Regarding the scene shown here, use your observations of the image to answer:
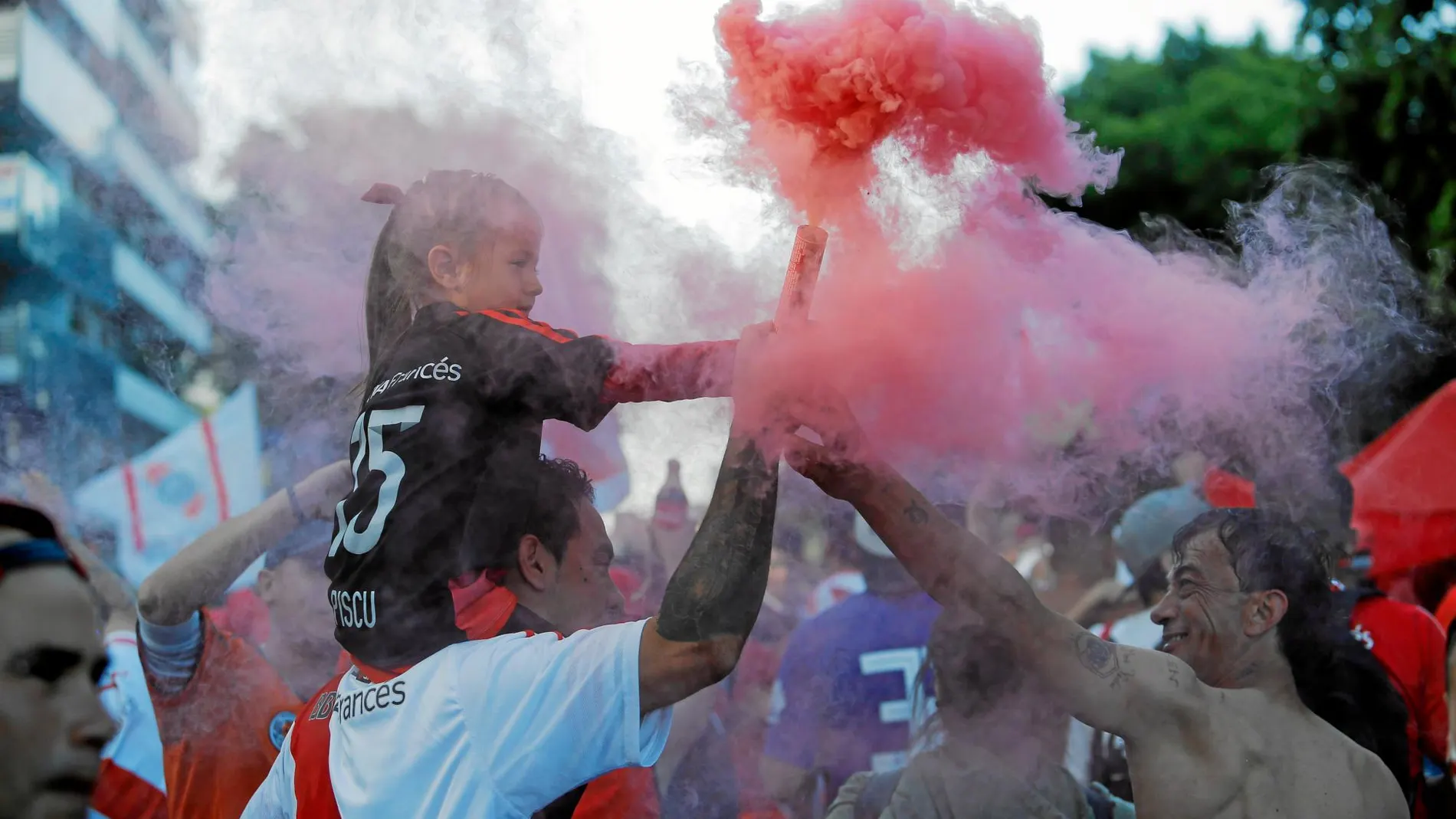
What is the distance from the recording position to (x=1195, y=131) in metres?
22.3

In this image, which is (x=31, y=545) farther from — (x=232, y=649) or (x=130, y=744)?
(x=130, y=744)

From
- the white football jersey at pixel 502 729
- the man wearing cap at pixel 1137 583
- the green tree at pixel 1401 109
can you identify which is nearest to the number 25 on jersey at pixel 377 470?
the white football jersey at pixel 502 729

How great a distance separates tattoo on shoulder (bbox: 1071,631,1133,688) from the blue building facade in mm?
2711

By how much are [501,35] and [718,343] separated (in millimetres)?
1146

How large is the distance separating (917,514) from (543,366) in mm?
949

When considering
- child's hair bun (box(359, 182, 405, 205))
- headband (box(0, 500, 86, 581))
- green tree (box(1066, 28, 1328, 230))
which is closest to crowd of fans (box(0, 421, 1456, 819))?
child's hair bun (box(359, 182, 405, 205))

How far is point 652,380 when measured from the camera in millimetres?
2367

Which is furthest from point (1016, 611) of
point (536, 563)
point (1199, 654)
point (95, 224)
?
point (95, 224)

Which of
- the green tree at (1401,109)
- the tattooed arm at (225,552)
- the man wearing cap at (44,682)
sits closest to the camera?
the man wearing cap at (44,682)

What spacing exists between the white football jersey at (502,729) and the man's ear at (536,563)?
1.71 ft

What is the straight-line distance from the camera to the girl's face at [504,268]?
→ 8.57 ft

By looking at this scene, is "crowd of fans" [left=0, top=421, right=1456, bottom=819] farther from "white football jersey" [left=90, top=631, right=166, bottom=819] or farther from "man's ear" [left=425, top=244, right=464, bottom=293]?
"man's ear" [left=425, top=244, right=464, bottom=293]

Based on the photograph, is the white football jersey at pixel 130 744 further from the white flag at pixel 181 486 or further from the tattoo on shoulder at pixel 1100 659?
the tattoo on shoulder at pixel 1100 659

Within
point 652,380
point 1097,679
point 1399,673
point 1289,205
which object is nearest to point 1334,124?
point 1399,673
